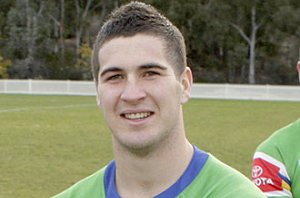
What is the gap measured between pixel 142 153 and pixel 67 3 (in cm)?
6134

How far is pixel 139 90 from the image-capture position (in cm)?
226

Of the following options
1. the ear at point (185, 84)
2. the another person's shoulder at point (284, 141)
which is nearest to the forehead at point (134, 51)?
the ear at point (185, 84)

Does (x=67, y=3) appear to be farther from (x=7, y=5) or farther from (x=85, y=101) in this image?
(x=85, y=101)

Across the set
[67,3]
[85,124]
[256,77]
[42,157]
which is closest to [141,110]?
[42,157]

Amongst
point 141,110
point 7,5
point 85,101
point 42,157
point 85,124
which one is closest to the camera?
point 141,110

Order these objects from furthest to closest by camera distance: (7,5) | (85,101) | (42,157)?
(7,5) → (85,101) → (42,157)

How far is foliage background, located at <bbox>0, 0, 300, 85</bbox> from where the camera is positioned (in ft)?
177

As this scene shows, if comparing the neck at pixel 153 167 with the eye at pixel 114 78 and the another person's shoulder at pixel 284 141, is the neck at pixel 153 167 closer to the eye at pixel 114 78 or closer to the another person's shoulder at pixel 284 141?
the eye at pixel 114 78

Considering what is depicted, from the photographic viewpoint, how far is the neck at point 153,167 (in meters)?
2.35

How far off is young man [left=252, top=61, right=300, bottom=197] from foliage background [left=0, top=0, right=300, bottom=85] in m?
48.5

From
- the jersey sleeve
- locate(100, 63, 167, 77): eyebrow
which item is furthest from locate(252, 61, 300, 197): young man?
locate(100, 63, 167, 77): eyebrow

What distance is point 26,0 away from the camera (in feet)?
191

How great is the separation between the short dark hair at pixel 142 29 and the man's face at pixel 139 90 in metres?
0.02

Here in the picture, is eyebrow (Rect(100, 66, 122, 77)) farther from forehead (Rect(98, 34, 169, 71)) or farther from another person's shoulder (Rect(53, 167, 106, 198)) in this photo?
another person's shoulder (Rect(53, 167, 106, 198))
